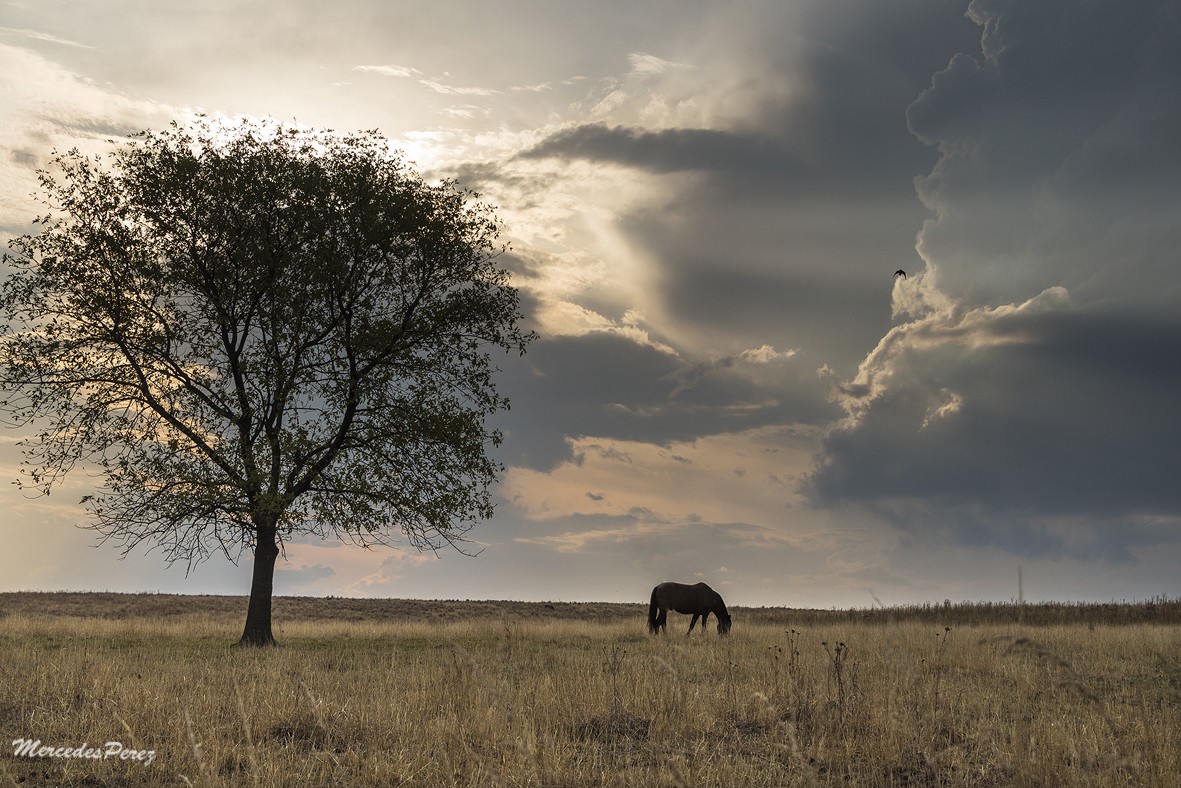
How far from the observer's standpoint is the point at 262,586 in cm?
2581

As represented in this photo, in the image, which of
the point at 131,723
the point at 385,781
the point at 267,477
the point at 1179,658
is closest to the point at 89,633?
the point at 267,477

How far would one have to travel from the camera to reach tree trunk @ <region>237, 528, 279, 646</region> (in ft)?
82.5

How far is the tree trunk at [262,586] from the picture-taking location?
25.2m

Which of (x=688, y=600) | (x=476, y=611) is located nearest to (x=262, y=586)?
(x=688, y=600)

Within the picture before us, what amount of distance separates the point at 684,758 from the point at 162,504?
2054 centimetres

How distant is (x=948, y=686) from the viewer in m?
13.9

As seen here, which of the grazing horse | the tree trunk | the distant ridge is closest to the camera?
the tree trunk

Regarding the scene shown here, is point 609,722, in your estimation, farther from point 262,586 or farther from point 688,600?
point 688,600

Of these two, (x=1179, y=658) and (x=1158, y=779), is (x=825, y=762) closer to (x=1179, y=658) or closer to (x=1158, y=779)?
(x=1158, y=779)
